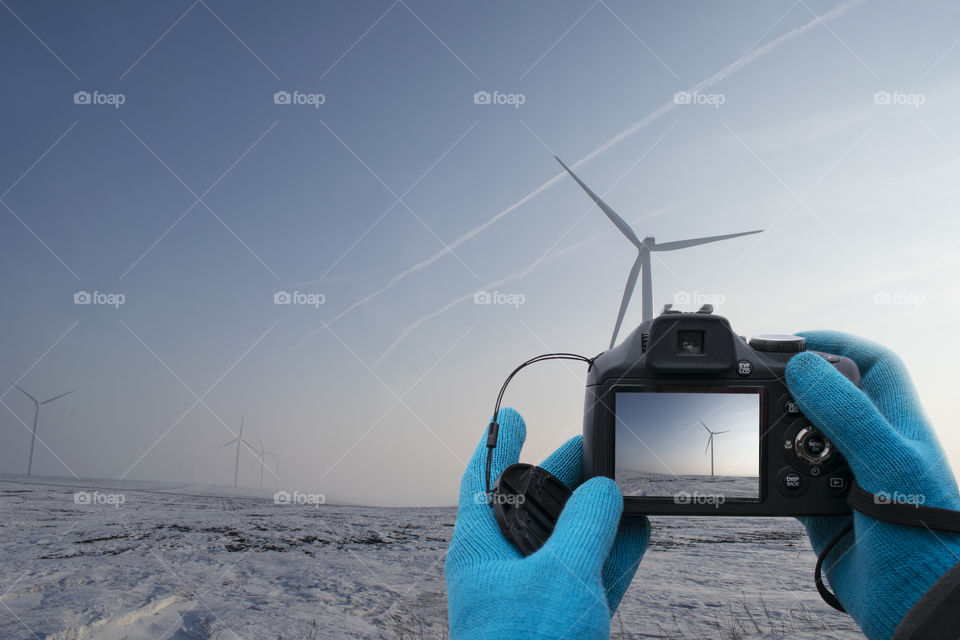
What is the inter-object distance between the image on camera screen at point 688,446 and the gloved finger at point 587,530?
24 cm

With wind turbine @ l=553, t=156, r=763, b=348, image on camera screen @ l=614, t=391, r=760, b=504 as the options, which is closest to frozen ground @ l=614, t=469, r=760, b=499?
image on camera screen @ l=614, t=391, r=760, b=504

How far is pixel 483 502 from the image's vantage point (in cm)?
227

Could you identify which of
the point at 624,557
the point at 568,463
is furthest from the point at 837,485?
the point at 568,463

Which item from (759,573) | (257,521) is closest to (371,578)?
(759,573)

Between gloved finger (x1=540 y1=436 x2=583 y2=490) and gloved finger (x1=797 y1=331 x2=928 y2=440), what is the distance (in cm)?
130

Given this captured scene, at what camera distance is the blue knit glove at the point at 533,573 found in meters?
1.72

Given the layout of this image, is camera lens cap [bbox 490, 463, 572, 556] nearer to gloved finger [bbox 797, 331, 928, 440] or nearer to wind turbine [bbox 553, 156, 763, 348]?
gloved finger [bbox 797, 331, 928, 440]

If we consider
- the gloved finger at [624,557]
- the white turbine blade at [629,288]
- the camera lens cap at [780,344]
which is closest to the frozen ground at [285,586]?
the white turbine blade at [629,288]

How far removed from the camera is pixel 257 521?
69.3 feet

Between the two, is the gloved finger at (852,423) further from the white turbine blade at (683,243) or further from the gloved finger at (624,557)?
the white turbine blade at (683,243)

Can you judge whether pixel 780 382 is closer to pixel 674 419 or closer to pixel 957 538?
pixel 674 419

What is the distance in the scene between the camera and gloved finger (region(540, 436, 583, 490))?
2.68 m

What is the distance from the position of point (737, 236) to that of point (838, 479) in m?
17.6

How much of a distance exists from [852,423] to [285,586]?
1092 centimetres
